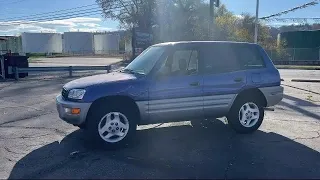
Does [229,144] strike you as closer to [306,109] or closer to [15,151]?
[15,151]

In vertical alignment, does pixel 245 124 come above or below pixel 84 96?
below

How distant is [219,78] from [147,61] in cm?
140

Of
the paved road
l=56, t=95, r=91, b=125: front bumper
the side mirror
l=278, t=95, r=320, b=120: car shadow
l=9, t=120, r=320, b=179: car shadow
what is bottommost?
l=9, t=120, r=320, b=179: car shadow

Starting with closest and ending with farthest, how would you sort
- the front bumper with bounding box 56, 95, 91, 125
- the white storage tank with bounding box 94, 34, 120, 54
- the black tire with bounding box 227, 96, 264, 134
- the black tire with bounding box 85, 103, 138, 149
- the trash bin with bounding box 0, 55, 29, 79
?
the front bumper with bounding box 56, 95, 91, 125, the black tire with bounding box 85, 103, 138, 149, the black tire with bounding box 227, 96, 264, 134, the trash bin with bounding box 0, 55, 29, 79, the white storage tank with bounding box 94, 34, 120, 54

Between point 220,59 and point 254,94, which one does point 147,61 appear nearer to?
point 220,59

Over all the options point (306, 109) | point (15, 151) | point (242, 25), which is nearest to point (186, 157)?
point (15, 151)

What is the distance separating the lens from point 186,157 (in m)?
4.80

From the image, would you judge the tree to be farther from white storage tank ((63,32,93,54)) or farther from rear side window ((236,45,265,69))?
rear side window ((236,45,265,69))

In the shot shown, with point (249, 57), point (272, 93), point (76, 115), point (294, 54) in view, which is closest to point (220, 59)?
point (249, 57)

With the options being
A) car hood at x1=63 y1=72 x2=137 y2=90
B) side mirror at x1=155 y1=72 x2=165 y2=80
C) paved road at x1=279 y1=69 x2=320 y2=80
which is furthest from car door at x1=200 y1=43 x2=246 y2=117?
paved road at x1=279 y1=69 x2=320 y2=80

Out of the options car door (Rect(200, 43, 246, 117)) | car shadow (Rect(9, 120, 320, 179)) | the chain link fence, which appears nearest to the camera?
car shadow (Rect(9, 120, 320, 179))

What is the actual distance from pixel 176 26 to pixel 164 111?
35.3 metres

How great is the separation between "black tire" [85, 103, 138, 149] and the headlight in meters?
0.34

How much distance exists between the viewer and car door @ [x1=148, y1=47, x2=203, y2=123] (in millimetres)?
5277
